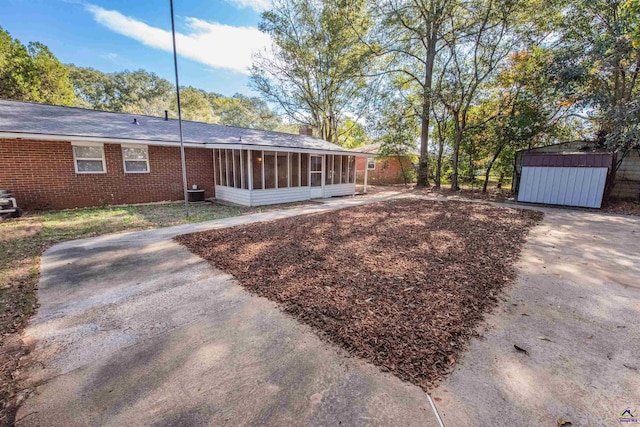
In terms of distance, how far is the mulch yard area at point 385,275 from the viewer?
2.40 m

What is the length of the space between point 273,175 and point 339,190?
4250 mm

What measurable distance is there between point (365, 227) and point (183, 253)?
4.11m

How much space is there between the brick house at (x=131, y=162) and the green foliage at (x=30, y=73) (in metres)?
15.9

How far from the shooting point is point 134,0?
32.4ft

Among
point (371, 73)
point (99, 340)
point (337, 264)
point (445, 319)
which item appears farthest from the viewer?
point (371, 73)

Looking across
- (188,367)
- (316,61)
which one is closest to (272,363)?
(188,367)

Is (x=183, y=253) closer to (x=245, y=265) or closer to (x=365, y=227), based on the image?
(x=245, y=265)

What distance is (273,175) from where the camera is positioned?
1079 cm

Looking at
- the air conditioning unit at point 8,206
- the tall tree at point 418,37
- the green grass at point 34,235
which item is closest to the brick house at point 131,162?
the air conditioning unit at point 8,206

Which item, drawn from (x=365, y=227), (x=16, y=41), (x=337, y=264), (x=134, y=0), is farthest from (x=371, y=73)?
(x=16, y=41)

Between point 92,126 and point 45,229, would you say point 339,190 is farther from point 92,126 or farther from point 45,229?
point 45,229

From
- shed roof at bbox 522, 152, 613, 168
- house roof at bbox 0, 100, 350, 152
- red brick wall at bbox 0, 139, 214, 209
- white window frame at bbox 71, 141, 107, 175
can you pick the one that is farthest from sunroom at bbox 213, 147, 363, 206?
shed roof at bbox 522, 152, 613, 168

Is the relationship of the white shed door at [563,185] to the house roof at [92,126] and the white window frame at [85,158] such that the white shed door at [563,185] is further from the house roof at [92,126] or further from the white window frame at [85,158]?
the white window frame at [85,158]

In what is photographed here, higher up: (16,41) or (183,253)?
(16,41)
